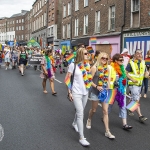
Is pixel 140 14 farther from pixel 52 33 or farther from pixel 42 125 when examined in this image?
pixel 52 33

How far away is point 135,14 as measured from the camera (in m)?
19.5

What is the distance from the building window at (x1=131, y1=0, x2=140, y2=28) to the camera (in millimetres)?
19125

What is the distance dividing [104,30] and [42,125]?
1908 cm

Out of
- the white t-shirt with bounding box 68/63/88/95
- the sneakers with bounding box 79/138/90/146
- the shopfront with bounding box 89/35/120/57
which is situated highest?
the shopfront with bounding box 89/35/120/57

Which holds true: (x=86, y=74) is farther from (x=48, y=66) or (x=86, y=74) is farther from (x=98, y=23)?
(x=98, y=23)

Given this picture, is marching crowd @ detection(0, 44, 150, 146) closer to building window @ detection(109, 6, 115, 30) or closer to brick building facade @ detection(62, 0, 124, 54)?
brick building facade @ detection(62, 0, 124, 54)

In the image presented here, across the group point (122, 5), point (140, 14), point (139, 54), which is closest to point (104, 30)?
point (122, 5)

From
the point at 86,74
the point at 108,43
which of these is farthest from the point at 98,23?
the point at 86,74

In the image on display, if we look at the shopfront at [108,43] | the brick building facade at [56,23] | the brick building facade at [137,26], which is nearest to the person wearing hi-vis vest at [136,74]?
the brick building facade at [137,26]

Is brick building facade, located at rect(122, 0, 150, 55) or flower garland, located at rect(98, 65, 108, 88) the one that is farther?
brick building facade, located at rect(122, 0, 150, 55)

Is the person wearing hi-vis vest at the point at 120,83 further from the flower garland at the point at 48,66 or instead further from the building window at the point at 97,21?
the building window at the point at 97,21

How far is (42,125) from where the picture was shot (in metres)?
5.96

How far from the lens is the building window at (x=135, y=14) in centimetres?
1912

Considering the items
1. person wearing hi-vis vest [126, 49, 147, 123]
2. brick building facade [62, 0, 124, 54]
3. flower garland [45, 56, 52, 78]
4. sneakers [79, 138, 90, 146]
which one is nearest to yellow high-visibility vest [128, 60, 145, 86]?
person wearing hi-vis vest [126, 49, 147, 123]
